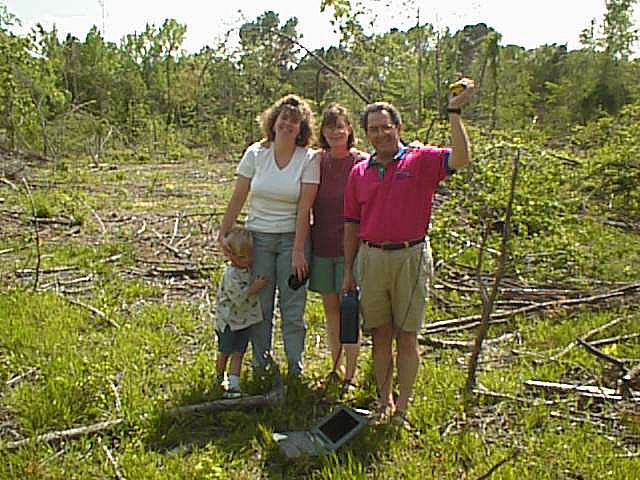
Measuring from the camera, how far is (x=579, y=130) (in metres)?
12.7

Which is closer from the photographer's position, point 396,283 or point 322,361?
point 396,283

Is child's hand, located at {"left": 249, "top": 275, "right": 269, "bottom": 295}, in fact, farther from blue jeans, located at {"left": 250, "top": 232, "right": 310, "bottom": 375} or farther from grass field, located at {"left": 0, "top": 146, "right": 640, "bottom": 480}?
grass field, located at {"left": 0, "top": 146, "right": 640, "bottom": 480}

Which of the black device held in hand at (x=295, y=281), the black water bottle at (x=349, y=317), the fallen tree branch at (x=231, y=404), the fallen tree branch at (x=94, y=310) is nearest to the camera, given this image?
the black water bottle at (x=349, y=317)

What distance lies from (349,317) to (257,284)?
646 millimetres

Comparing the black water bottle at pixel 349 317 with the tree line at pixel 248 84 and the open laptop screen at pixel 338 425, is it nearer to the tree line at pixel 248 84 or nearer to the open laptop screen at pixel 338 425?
the open laptop screen at pixel 338 425

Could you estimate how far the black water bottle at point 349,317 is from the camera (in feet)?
11.9

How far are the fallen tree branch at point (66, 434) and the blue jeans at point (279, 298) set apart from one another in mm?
982

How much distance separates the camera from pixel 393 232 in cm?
343

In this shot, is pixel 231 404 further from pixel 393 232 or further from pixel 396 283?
pixel 393 232

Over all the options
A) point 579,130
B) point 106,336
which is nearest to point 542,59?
point 579,130

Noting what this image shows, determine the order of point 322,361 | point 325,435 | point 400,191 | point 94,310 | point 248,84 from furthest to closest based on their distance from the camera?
point 248,84 → point 94,310 → point 322,361 → point 325,435 → point 400,191

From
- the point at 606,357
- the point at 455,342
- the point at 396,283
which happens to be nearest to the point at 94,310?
the point at 455,342

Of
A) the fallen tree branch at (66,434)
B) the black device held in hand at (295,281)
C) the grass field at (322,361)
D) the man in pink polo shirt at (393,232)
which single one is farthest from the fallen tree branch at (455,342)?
the fallen tree branch at (66,434)

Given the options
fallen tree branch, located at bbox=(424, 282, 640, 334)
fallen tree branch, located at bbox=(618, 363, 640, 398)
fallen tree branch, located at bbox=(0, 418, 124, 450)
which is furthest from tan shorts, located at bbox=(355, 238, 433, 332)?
fallen tree branch, located at bbox=(424, 282, 640, 334)
